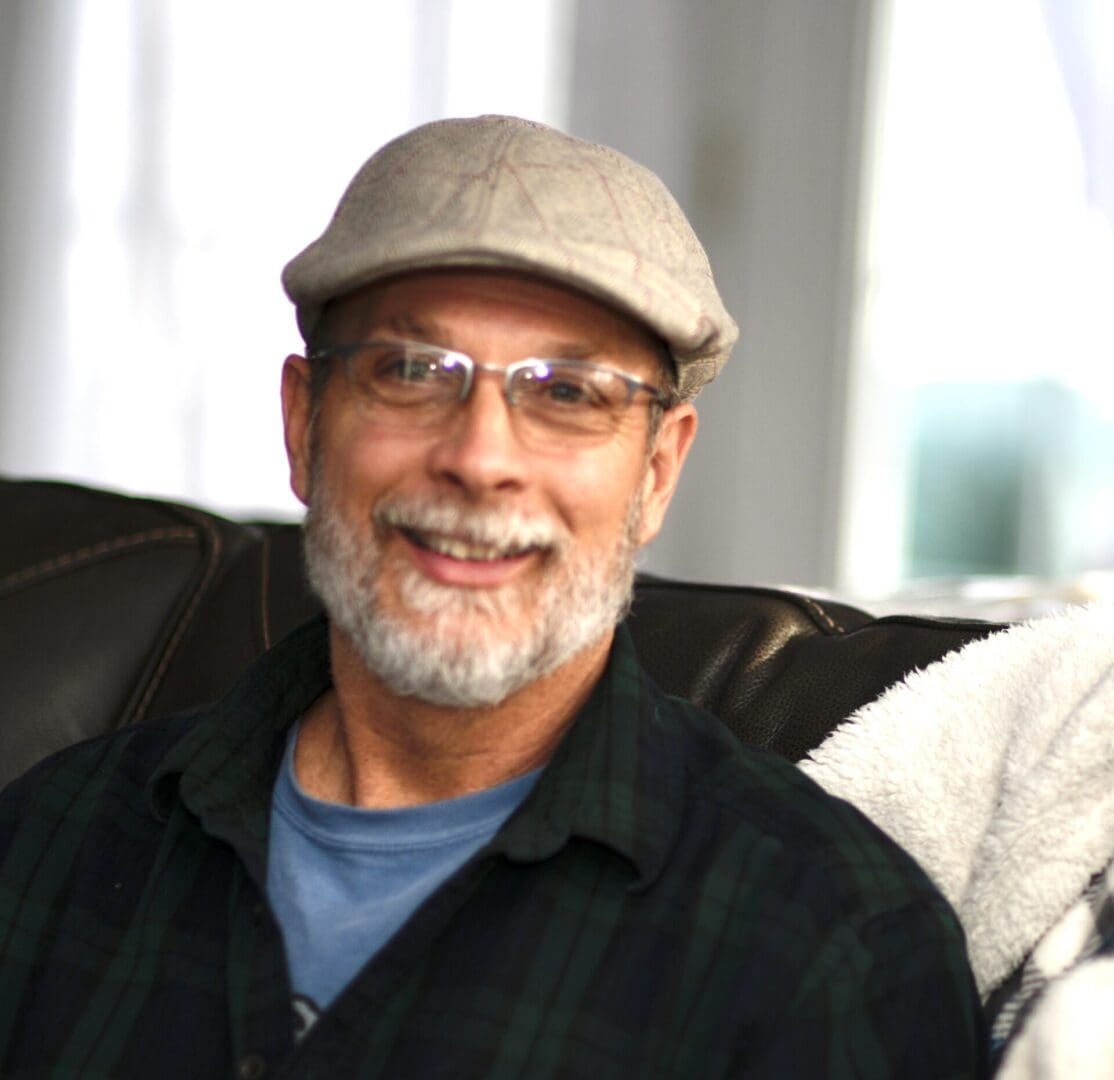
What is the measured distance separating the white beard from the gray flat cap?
6.7 inches

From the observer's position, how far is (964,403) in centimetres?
442

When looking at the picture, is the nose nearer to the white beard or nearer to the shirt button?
the white beard

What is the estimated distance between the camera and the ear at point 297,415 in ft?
4.39

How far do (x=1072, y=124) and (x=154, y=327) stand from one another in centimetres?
230

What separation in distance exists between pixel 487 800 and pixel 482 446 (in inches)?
10.6

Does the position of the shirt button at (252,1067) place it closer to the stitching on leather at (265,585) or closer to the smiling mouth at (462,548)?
the smiling mouth at (462,548)

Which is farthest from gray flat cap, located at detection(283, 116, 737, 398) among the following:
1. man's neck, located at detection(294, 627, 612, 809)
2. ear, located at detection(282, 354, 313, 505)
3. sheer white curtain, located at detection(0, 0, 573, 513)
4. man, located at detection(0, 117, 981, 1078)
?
sheer white curtain, located at detection(0, 0, 573, 513)

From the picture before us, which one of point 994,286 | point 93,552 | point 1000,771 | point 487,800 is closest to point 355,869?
point 487,800

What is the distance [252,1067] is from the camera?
1.10 m

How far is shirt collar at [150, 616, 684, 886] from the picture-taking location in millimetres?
1131

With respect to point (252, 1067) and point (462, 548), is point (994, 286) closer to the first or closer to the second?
point (462, 548)

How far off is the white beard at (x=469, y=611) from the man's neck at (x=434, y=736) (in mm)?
37

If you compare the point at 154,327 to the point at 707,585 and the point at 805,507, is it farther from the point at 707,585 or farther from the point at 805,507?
the point at 707,585

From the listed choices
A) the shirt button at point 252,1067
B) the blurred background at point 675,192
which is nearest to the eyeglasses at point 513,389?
the shirt button at point 252,1067
